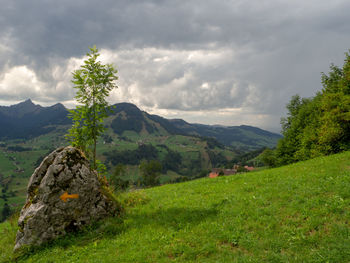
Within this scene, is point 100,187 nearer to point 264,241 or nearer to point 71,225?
point 71,225

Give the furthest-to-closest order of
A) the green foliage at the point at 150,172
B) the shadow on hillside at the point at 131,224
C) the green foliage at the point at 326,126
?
the green foliage at the point at 150,172, the green foliage at the point at 326,126, the shadow on hillside at the point at 131,224

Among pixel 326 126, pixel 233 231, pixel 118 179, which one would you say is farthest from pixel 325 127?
pixel 118 179

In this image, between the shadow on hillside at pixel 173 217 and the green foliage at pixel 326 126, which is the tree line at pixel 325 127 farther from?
the shadow on hillside at pixel 173 217

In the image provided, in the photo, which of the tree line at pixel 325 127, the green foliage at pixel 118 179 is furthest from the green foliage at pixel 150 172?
the tree line at pixel 325 127

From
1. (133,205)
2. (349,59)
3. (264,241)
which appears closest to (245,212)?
(264,241)

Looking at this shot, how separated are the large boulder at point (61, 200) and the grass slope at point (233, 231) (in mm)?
895

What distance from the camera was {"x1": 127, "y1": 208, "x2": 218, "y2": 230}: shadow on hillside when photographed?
12267 millimetres

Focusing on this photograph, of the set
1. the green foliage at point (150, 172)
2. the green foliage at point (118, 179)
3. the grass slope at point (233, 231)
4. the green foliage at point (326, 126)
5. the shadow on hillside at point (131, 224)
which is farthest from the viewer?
the green foliage at point (150, 172)

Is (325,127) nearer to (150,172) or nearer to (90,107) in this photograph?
(90,107)

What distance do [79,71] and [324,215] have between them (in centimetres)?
1887

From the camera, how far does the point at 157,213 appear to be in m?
14.3

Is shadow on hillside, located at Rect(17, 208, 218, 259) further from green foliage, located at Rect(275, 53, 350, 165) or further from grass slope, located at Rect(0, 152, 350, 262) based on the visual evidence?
green foliage, located at Rect(275, 53, 350, 165)

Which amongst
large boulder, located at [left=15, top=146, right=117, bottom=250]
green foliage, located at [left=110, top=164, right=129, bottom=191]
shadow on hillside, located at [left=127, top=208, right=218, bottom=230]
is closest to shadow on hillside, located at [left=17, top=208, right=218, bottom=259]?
shadow on hillside, located at [left=127, top=208, right=218, bottom=230]

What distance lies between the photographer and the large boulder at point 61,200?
39.2ft
